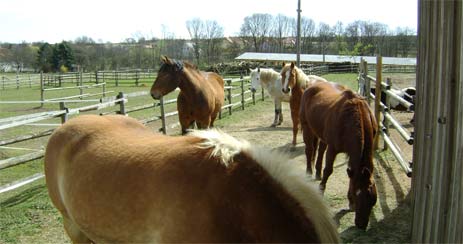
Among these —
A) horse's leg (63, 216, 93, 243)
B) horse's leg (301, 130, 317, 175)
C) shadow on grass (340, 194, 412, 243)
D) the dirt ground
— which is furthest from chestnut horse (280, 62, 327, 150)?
horse's leg (63, 216, 93, 243)

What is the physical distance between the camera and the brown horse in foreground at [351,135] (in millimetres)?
3648

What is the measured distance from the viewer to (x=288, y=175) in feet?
5.21

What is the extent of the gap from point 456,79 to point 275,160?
1186mm

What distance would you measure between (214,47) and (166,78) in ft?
189

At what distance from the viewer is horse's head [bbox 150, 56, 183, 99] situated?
684 centimetres

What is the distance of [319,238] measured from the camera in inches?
57.8

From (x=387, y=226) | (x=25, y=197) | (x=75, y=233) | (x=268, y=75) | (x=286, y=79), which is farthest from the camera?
(x=268, y=75)

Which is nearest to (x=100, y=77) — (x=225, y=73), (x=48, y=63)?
(x=225, y=73)

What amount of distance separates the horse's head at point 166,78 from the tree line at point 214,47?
3952 cm

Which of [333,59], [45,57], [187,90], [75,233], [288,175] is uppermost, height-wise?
[45,57]

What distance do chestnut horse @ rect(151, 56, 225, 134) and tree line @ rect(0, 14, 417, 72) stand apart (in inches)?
1540

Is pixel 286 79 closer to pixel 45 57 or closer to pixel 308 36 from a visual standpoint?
pixel 45 57

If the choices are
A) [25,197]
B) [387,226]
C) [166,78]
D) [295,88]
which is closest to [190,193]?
[387,226]

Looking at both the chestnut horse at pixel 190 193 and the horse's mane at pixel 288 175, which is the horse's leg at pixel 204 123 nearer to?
the chestnut horse at pixel 190 193
